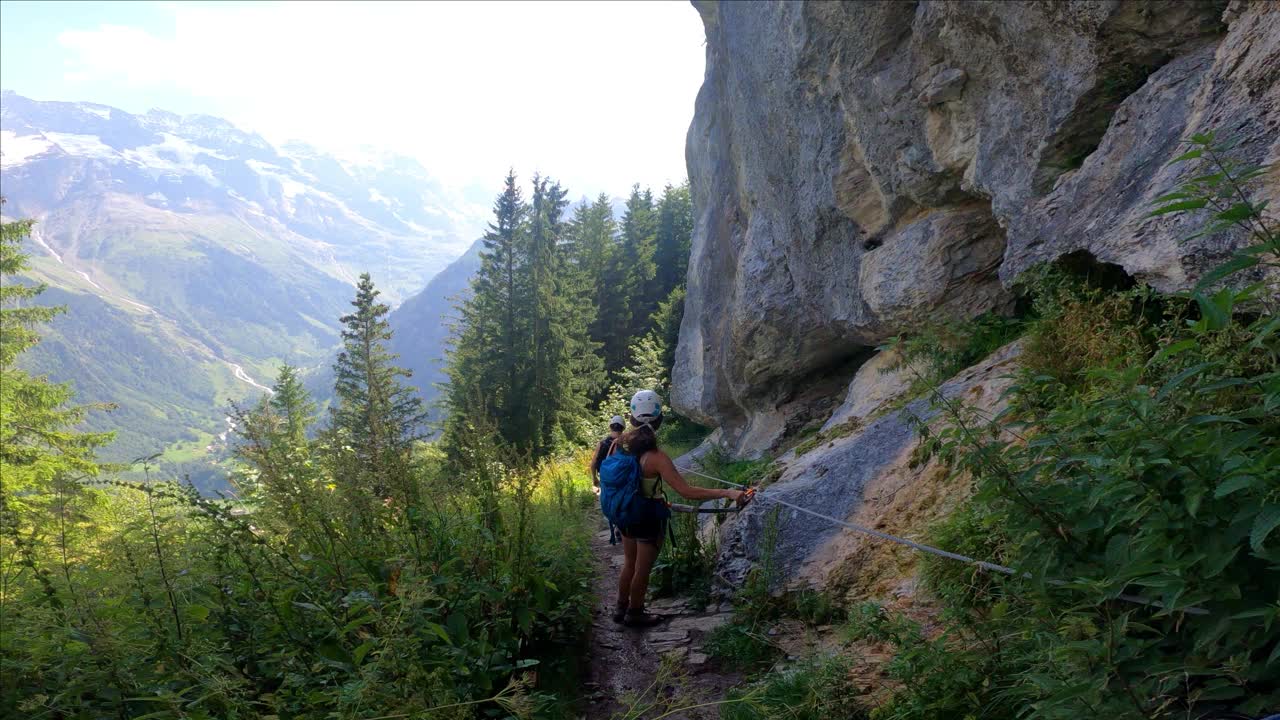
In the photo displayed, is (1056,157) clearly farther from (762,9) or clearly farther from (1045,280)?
(762,9)

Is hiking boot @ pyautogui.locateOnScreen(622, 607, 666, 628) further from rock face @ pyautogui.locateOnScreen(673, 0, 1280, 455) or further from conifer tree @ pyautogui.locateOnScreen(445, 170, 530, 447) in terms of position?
conifer tree @ pyautogui.locateOnScreen(445, 170, 530, 447)

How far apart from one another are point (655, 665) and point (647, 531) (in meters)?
1.19

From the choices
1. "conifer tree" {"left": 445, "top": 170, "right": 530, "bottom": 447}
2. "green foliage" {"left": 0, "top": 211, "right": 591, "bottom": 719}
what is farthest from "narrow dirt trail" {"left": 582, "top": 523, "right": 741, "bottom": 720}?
"conifer tree" {"left": 445, "top": 170, "right": 530, "bottom": 447}

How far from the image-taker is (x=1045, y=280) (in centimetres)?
638

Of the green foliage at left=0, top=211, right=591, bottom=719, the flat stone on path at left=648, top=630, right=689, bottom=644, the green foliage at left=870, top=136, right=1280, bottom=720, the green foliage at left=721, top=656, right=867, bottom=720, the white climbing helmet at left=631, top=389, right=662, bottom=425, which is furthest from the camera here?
the white climbing helmet at left=631, top=389, right=662, bottom=425

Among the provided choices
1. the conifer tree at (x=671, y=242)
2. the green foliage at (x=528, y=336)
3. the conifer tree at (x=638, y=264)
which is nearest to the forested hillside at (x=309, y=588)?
the green foliage at (x=528, y=336)

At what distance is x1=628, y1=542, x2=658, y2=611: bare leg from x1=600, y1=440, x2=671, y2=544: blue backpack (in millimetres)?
256

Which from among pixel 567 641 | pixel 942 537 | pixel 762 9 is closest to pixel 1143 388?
pixel 942 537

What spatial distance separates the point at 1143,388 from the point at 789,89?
10.3 metres

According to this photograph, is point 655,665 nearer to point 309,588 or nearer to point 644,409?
point 644,409

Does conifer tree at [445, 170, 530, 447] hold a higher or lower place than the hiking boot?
higher

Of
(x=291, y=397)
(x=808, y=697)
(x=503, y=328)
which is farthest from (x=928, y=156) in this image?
(x=291, y=397)

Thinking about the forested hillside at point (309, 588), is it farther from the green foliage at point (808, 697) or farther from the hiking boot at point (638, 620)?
the green foliage at point (808, 697)

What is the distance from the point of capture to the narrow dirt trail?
4.45m
